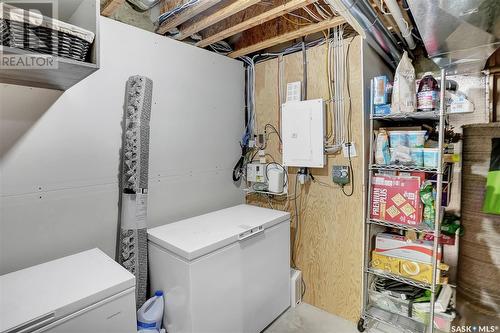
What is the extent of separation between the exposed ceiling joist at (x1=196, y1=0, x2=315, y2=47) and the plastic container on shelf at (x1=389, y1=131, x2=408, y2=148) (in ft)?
3.56

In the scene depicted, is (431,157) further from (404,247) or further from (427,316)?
(427,316)

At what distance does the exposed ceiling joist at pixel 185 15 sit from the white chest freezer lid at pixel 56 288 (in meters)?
1.65

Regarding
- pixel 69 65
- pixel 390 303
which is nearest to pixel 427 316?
pixel 390 303

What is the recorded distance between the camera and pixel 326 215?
2256mm

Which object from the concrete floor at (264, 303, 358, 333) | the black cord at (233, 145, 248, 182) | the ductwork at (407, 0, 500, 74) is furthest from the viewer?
the black cord at (233, 145, 248, 182)

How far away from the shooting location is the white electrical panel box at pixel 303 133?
2.13 meters

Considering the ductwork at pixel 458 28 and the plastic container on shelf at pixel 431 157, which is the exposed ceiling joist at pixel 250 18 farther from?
the plastic container on shelf at pixel 431 157

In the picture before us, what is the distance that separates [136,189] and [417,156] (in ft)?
6.32

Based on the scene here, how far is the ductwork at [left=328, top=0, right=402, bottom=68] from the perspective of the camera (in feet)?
5.07

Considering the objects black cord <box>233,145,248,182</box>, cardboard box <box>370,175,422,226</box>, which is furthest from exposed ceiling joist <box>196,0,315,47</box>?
cardboard box <box>370,175,422,226</box>

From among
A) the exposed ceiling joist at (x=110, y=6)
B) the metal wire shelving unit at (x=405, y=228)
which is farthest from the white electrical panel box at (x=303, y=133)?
the exposed ceiling joist at (x=110, y=6)

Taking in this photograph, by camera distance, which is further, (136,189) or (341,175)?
(341,175)

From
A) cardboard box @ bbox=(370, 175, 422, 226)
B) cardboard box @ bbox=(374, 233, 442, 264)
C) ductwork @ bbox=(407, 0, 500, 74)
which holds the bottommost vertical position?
cardboard box @ bbox=(374, 233, 442, 264)

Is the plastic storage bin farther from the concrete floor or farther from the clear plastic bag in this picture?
the clear plastic bag
